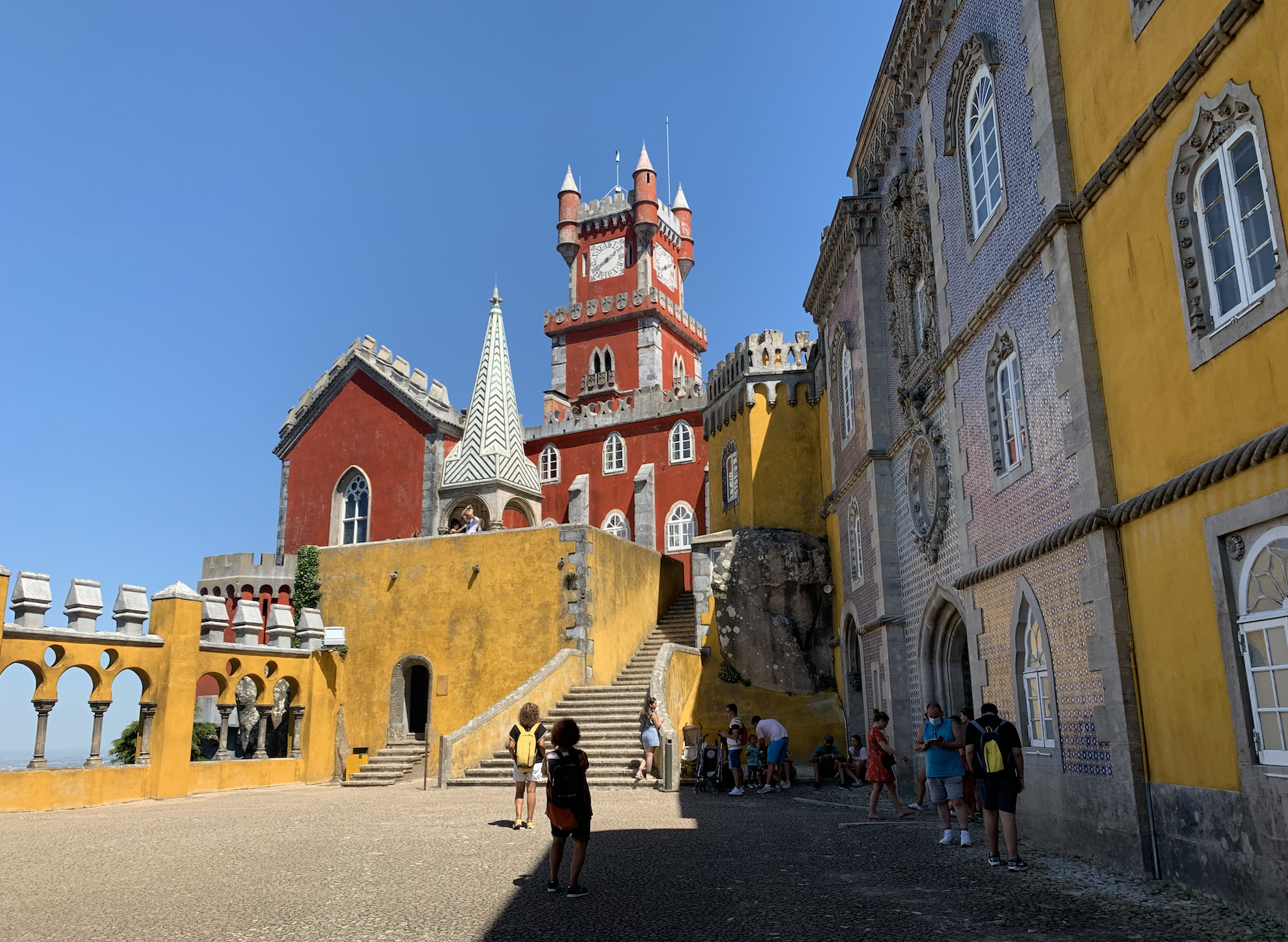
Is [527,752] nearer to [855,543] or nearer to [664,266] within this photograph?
[855,543]

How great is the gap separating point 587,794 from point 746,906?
4.38 feet

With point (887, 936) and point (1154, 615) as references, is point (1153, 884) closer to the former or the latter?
point (1154, 615)

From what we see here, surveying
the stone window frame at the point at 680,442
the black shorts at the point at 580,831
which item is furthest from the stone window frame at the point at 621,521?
the black shorts at the point at 580,831

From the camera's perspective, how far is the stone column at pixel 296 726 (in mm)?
18734

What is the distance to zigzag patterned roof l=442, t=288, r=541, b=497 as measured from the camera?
22.3 meters

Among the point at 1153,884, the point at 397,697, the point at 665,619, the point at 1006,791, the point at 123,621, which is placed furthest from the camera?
the point at 665,619

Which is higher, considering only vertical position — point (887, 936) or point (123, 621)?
point (123, 621)

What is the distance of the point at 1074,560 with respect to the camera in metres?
8.60

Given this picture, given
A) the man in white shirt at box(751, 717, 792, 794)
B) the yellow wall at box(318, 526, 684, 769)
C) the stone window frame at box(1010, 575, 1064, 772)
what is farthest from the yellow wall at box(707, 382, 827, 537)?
the stone window frame at box(1010, 575, 1064, 772)

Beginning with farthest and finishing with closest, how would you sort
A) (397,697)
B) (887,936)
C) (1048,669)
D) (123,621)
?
(397,697)
(123,621)
(1048,669)
(887,936)

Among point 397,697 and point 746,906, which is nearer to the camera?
point 746,906

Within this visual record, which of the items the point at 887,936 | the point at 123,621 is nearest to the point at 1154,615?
the point at 887,936

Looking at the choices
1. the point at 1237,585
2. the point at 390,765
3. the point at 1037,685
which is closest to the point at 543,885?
the point at 1037,685

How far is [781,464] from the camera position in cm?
2223
